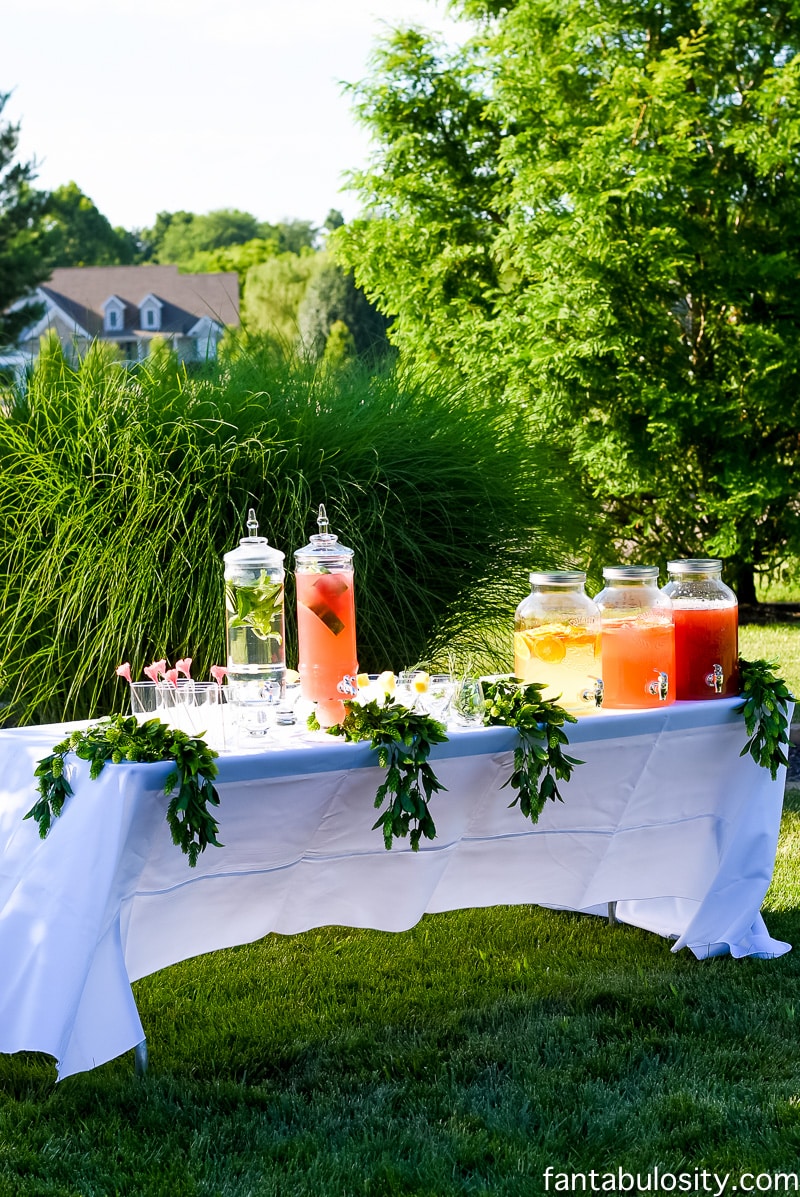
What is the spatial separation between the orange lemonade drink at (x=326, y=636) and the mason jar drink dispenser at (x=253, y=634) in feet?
0.24

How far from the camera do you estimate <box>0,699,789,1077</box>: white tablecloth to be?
7.86 feet

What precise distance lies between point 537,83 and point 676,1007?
7.69 meters

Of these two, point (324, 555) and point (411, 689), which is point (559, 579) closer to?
point (411, 689)

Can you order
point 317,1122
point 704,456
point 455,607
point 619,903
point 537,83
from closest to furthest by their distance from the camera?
point 317,1122 → point 619,903 → point 455,607 → point 537,83 → point 704,456

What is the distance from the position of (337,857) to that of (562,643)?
2.37 feet

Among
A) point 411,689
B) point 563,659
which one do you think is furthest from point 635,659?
point 411,689

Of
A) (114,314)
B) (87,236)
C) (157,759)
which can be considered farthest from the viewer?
(87,236)

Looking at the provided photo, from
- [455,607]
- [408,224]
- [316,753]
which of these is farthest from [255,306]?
[316,753]

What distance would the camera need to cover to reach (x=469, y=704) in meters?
2.82

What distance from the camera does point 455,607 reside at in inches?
197

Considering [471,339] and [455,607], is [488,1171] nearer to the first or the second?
[455,607]

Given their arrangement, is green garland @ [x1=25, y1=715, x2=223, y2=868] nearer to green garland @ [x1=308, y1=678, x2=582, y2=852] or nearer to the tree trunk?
green garland @ [x1=308, y1=678, x2=582, y2=852]

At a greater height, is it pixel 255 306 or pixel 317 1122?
pixel 255 306

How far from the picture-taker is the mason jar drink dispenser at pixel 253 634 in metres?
2.75
